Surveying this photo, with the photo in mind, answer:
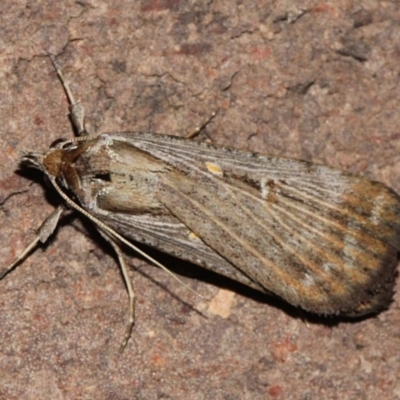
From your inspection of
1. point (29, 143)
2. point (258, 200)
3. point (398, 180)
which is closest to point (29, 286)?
point (29, 143)

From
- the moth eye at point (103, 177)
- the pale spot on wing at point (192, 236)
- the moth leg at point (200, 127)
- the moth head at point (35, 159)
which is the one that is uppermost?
the moth head at point (35, 159)

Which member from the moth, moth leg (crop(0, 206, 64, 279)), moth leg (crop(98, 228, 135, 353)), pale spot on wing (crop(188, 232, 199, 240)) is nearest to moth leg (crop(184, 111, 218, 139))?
the moth

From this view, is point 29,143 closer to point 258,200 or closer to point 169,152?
point 169,152

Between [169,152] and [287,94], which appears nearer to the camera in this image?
[169,152]

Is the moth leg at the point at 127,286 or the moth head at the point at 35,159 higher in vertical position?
the moth head at the point at 35,159

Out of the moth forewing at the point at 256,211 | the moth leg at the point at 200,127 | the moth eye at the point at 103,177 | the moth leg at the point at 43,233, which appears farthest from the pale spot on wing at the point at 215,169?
the moth leg at the point at 43,233

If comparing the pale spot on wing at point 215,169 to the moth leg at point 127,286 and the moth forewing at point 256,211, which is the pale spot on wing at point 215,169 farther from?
the moth leg at point 127,286

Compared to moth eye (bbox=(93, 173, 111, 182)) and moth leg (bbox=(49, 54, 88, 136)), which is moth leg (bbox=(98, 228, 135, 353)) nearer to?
moth eye (bbox=(93, 173, 111, 182))
